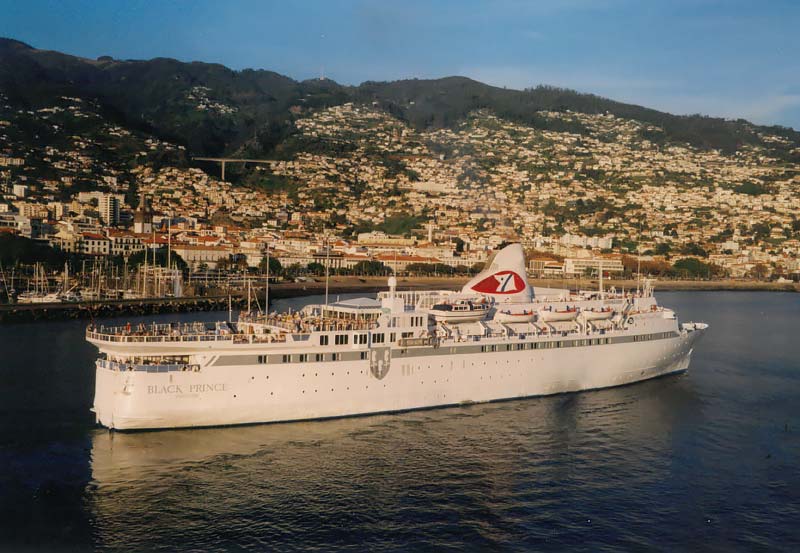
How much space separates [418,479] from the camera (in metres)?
20.4

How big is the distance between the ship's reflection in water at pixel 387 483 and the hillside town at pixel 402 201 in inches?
2439

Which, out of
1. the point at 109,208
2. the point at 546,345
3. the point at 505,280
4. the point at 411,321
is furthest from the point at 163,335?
the point at 109,208

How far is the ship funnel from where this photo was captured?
32.0m

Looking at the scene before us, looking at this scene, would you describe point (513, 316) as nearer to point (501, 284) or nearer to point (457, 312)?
point (457, 312)

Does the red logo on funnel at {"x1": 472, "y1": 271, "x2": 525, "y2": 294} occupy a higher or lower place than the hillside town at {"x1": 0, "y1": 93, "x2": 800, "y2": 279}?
lower

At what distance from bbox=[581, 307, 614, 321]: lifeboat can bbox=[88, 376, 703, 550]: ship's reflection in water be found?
5.91 metres

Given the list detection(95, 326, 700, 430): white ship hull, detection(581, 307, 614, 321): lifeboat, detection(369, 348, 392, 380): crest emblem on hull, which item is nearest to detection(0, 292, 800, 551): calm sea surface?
detection(95, 326, 700, 430): white ship hull

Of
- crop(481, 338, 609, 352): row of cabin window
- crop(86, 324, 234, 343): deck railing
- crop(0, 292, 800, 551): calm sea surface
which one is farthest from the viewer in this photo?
crop(481, 338, 609, 352): row of cabin window

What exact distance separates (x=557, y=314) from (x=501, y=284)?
2.94 m

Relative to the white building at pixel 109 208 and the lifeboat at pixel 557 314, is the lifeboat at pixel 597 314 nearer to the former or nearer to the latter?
the lifeboat at pixel 557 314

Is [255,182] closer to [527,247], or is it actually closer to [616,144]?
[527,247]

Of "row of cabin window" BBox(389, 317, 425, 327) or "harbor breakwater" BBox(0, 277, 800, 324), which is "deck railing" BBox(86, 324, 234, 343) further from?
"harbor breakwater" BBox(0, 277, 800, 324)

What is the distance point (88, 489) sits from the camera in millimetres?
18766

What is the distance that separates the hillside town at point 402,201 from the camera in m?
97.5
